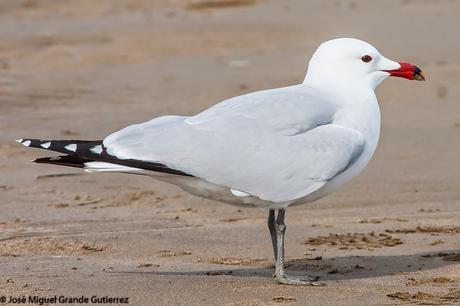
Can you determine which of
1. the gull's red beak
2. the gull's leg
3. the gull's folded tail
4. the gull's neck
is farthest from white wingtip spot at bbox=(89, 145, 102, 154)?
the gull's red beak

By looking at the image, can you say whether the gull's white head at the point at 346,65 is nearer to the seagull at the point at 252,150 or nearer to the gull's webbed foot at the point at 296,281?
the seagull at the point at 252,150

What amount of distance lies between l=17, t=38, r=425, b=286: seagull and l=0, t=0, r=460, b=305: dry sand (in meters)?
0.49

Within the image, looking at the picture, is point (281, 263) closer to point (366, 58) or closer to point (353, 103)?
point (353, 103)

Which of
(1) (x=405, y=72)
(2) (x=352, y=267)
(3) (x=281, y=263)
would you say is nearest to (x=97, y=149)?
(3) (x=281, y=263)

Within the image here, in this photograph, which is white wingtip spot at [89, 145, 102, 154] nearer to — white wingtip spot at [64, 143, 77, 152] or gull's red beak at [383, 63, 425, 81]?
white wingtip spot at [64, 143, 77, 152]

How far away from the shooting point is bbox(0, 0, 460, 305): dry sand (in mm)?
5863

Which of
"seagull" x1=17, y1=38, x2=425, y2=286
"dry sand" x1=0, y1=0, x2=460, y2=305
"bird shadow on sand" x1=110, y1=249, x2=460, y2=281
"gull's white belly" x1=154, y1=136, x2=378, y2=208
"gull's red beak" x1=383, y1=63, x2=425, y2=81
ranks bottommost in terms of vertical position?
"dry sand" x1=0, y1=0, x2=460, y2=305

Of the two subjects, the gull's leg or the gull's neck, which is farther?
the gull's neck

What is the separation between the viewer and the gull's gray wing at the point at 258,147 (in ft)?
18.8

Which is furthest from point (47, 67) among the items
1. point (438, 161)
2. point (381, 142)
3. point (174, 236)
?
point (174, 236)

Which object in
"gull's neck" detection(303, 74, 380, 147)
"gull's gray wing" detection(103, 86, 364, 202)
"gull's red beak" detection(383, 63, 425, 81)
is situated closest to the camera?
"gull's gray wing" detection(103, 86, 364, 202)

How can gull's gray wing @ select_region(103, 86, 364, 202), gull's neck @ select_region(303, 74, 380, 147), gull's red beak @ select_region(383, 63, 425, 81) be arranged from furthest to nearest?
gull's red beak @ select_region(383, 63, 425, 81), gull's neck @ select_region(303, 74, 380, 147), gull's gray wing @ select_region(103, 86, 364, 202)

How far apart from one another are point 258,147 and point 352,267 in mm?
936

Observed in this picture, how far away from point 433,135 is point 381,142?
477mm
